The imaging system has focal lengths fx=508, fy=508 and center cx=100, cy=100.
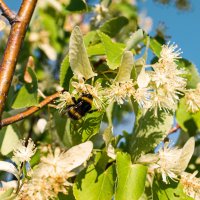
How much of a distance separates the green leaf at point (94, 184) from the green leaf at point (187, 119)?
1.24ft

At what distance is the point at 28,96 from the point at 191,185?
0.51 m

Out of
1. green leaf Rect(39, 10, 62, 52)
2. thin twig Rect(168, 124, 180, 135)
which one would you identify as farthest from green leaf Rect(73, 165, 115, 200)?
green leaf Rect(39, 10, 62, 52)

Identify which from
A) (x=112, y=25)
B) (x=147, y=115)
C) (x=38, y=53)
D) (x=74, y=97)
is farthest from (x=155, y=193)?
(x=38, y=53)

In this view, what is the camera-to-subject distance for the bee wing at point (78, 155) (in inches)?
44.2

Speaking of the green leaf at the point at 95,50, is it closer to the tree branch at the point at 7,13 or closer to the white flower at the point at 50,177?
the tree branch at the point at 7,13

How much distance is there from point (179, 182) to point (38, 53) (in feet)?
4.81

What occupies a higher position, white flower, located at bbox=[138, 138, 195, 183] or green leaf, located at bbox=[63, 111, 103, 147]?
green leaf, located at bbox=[63, 111, 103, 147]

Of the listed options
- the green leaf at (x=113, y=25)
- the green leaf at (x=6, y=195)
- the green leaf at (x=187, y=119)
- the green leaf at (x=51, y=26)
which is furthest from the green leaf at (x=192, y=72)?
the green leaf at (x=51, y=26)

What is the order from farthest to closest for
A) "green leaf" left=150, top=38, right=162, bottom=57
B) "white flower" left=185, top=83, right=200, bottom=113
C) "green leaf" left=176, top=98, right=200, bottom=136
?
"green leaf" left=176, top=98, right=200, bottom=136 → "green leaf" left=150, top=38, right=162, bottom=57 → "white flower" left=185, top=83, right=200, bottom=113

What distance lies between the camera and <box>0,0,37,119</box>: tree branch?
45.0 inches

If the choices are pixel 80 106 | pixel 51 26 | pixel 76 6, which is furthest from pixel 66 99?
pixel 51 26

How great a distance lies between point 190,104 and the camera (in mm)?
1309

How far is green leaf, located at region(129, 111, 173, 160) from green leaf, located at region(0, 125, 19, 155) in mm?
332

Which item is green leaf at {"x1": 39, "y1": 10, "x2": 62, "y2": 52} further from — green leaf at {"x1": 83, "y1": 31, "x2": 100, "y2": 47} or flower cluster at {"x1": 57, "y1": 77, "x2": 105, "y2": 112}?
flower cluster at {"x1": 57, "y1": 77, "x2": 105, "y2": 112}
